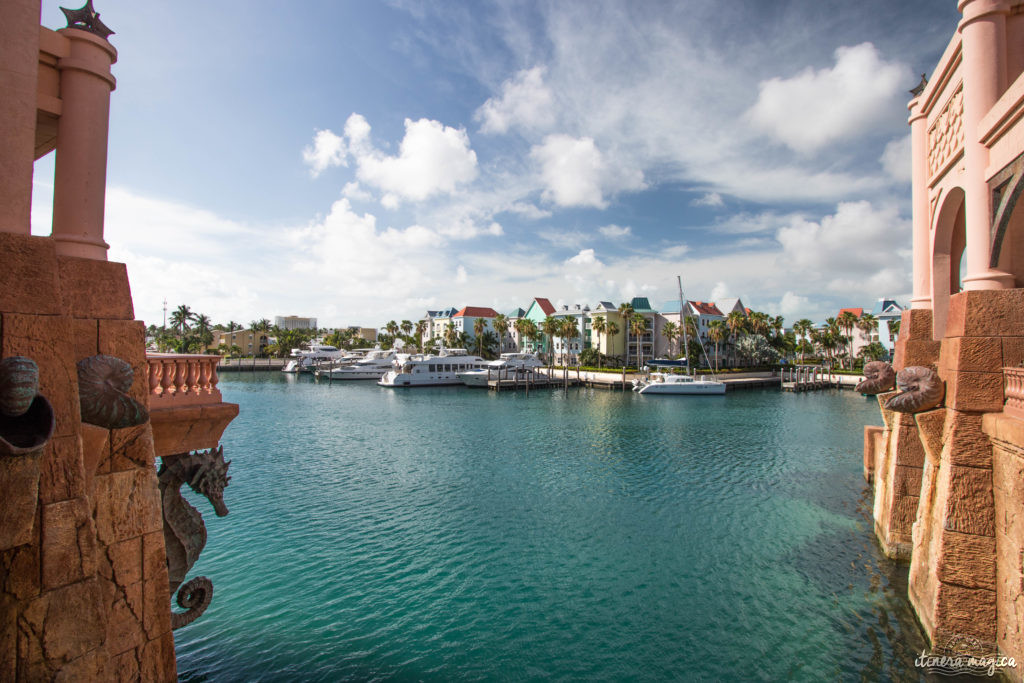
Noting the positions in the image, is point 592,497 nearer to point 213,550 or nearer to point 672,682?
point 672,682

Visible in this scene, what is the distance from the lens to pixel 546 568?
1245 cm

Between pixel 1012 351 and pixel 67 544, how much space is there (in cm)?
1219

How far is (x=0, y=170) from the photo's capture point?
15.1 ft

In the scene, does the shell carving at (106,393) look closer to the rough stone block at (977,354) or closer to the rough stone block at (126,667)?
the rough stone block at (126,667)

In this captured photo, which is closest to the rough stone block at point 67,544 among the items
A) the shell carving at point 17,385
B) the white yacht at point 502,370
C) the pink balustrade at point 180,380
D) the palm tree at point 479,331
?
the shell carving at point 17,385

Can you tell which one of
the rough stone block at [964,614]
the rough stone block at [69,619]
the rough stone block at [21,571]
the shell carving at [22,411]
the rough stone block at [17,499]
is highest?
the shell carving at [22,411]

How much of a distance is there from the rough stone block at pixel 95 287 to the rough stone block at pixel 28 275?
484 millimetres

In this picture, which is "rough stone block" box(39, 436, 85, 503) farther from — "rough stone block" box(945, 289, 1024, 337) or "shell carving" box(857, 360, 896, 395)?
"shell carving" box(857, 360, 896, 395)

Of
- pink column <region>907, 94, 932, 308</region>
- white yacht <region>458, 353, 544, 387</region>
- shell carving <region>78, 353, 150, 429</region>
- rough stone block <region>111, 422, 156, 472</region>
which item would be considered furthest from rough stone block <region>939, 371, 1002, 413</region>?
white yacht <region>458, 353, 544, 387</region>

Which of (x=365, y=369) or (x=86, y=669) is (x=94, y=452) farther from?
(x=365, y=369)

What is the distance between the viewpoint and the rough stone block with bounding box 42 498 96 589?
14.1ft

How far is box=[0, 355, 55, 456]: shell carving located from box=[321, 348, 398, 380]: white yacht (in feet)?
226

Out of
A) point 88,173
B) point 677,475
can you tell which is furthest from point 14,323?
point 677,475

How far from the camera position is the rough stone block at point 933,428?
8227 millimetres
